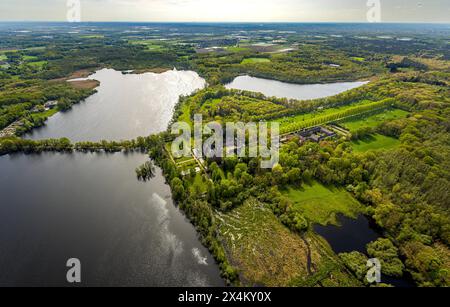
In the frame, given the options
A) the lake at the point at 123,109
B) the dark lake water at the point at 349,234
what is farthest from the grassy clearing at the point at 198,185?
the lake at the point at 123,109

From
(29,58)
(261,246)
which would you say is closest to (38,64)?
(29,58)

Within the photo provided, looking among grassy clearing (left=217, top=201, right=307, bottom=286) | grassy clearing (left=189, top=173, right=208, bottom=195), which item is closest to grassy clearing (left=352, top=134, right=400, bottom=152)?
grassy clearing (left=217, top=201, right=307, bottom=286)

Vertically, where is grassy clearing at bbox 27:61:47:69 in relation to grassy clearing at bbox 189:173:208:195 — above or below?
above

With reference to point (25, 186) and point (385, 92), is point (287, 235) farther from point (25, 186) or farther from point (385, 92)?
point (385, 92)

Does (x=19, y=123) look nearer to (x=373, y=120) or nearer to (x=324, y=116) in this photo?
(x=324, y=116)

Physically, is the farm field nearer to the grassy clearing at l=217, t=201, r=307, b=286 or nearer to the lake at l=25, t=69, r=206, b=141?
the grassy clearing at l=217, t=201, r=307, b=286

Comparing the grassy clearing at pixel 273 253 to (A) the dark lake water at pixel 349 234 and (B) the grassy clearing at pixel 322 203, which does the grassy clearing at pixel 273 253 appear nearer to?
(A) the dark lake water at pixel 349 234
